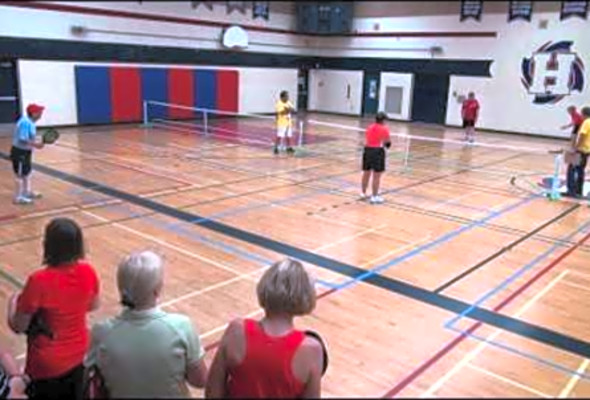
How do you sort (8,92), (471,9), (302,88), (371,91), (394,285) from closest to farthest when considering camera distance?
(394,285) < (8,92) < (471,9) < (371,91) < (302,88)

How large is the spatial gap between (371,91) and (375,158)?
18.7 meters

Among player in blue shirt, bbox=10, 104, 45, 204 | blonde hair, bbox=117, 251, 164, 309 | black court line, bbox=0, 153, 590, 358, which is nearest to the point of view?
blonde hair, bbox=117, 251, 164, 309

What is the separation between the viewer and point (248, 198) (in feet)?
34.8

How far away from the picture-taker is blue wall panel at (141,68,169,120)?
22.3 metres

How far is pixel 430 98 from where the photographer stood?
26.3 metres

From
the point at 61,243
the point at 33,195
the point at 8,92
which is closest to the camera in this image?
the point at 61,243

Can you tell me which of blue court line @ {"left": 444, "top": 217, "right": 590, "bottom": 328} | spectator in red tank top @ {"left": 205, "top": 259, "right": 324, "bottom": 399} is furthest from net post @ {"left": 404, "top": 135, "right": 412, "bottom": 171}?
spectator in red tank top @ {"left": 205, "top": 259, "right": 324, "bottom": 399}

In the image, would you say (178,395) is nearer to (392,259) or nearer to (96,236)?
(392,259)

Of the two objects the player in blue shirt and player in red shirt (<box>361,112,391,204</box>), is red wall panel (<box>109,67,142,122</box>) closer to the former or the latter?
the player in blue shirt

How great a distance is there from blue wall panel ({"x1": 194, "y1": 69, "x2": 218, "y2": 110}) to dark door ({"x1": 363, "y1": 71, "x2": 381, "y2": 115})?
7.88m

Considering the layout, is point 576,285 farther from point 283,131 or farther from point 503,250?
point 283,131

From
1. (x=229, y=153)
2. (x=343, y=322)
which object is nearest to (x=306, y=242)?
(x=343, y=322)

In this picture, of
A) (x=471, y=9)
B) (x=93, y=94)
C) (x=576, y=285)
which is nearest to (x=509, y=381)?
(x=576, y=285)

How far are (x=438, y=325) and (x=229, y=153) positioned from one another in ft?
35.8
